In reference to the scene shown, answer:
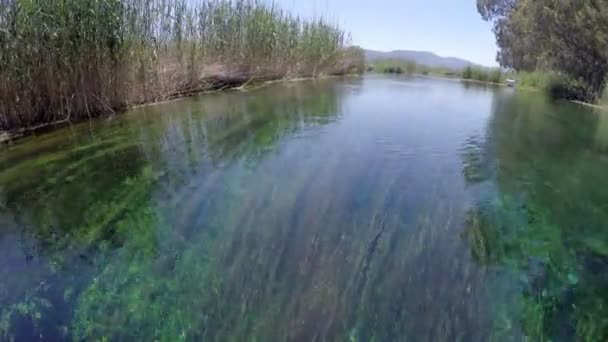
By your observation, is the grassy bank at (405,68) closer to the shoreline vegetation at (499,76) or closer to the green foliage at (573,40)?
the shoreline vegetation at (499,76)

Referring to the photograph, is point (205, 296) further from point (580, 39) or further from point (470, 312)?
point (580, 39)

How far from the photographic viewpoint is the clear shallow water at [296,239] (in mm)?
2252

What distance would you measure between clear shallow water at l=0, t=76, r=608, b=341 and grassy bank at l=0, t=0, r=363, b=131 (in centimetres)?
93

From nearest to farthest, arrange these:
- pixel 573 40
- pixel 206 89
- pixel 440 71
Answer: pixel 206 89 → pixel 573 40 → pixel 440 71

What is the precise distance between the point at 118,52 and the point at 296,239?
232 inches

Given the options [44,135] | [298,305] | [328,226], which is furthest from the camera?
[44,135]

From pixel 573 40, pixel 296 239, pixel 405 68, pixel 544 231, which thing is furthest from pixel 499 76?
pixel 296 239

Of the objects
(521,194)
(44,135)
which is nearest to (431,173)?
(521,194)

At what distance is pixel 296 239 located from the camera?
3.08 metres

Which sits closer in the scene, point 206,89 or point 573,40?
point 206,89

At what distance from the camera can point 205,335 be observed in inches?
83.0

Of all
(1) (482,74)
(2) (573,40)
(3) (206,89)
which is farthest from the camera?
(1) (482,74)

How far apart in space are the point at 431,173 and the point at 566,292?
7.82ft

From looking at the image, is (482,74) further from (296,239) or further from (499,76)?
(296,239)
